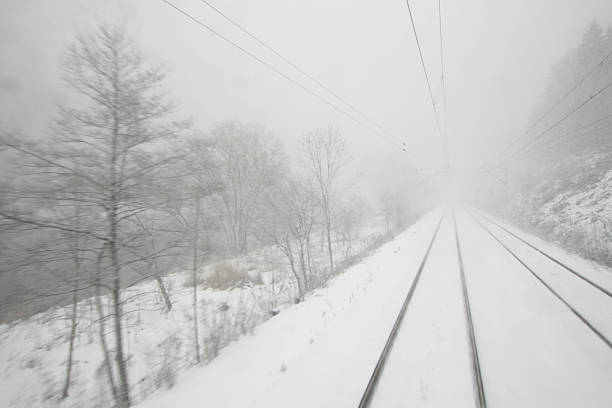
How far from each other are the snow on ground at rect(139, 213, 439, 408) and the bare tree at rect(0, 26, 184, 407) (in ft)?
5.48

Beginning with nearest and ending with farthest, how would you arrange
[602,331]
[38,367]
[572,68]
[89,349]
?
[602,331] < [38,367] < [89,349] < [572,68]

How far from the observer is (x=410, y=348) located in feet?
12.0

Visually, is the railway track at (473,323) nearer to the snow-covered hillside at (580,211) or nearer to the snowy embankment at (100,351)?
the snowy embankment at (100,351)

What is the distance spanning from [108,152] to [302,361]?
5.00 m

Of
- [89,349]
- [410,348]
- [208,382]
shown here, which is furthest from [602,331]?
[89,349]

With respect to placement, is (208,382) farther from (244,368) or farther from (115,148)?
(115,148)

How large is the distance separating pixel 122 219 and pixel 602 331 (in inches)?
355

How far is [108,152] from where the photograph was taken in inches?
142

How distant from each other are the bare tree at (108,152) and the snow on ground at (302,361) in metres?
1.67

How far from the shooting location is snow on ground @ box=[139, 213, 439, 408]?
9.96ft

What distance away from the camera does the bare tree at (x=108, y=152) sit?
3.20 meters

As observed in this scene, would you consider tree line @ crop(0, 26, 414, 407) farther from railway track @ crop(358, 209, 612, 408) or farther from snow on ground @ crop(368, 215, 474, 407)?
snow on ground @ crop(368, 215, 474, 407)

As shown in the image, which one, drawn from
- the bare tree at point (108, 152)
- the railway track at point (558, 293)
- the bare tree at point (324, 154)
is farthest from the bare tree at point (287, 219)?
the railway track at point (558, 293)

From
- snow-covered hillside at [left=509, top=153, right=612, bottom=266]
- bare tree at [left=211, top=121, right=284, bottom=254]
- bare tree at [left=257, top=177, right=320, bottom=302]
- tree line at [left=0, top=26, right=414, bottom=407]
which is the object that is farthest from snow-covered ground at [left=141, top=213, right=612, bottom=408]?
bare tree at [left=211, top=121, right=284, bottom=254]
